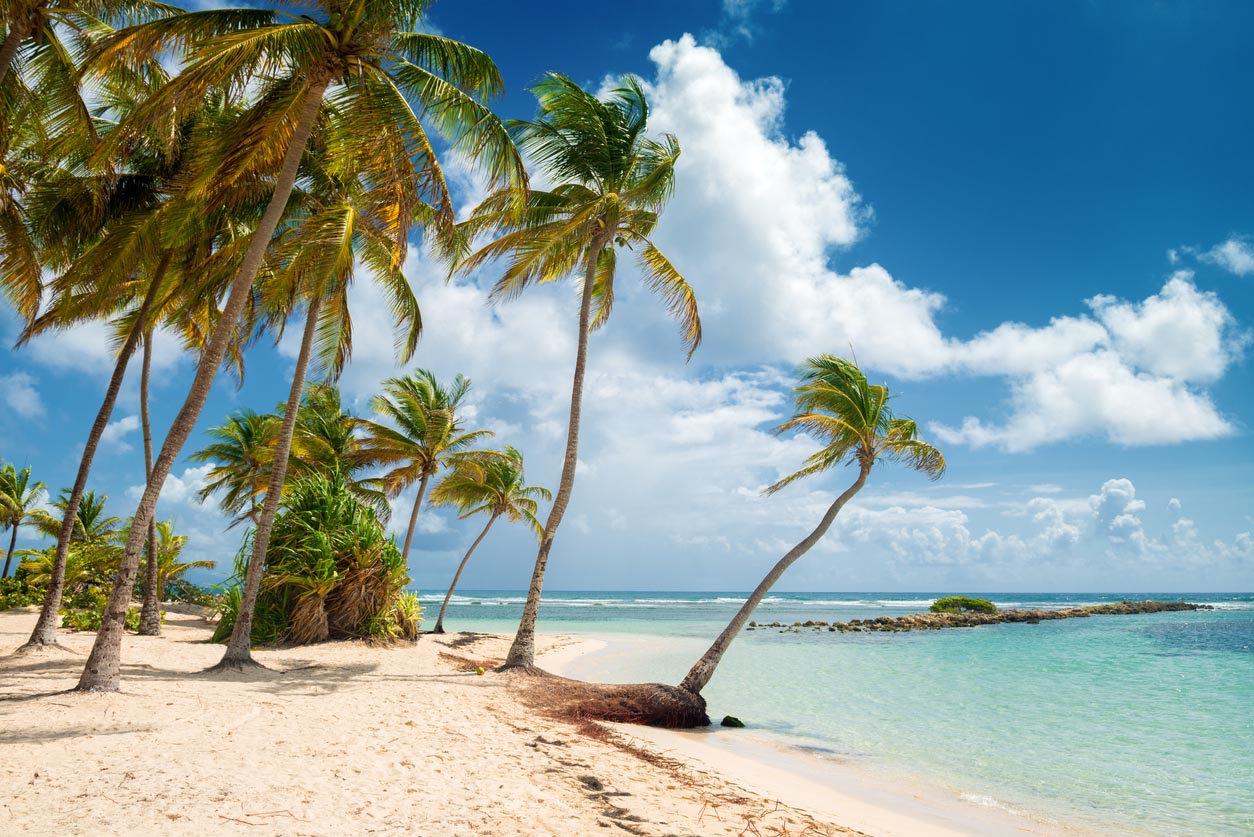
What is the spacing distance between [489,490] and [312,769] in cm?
1649

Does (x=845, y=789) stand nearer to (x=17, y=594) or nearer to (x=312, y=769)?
(x=312, y=769)

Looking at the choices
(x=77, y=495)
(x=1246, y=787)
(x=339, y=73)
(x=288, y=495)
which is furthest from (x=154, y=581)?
(x=1246, y=787)

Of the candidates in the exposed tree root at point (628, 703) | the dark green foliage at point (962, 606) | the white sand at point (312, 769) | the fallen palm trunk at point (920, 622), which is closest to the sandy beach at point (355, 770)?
the white sand at point (312, 769)

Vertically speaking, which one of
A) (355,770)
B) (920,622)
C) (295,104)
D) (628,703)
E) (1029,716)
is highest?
(295,104)

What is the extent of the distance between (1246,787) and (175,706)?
1169 cm

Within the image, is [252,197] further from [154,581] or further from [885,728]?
[885,728]

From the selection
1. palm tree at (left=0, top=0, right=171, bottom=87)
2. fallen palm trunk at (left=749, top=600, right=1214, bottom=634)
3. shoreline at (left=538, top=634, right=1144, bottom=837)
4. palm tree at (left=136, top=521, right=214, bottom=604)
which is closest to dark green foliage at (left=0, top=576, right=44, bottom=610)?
palm tree at (left=136, top=521, right=214, bottom=604)

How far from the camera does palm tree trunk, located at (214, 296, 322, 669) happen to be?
987 cm

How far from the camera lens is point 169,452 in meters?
7.27

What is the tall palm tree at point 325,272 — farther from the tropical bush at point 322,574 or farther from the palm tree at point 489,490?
the palm tree at point 489,490

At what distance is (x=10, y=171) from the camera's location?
11.3m

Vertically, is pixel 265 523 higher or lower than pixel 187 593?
higher

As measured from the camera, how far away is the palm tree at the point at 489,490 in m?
20.8

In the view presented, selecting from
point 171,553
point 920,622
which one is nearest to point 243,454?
point 171,553
